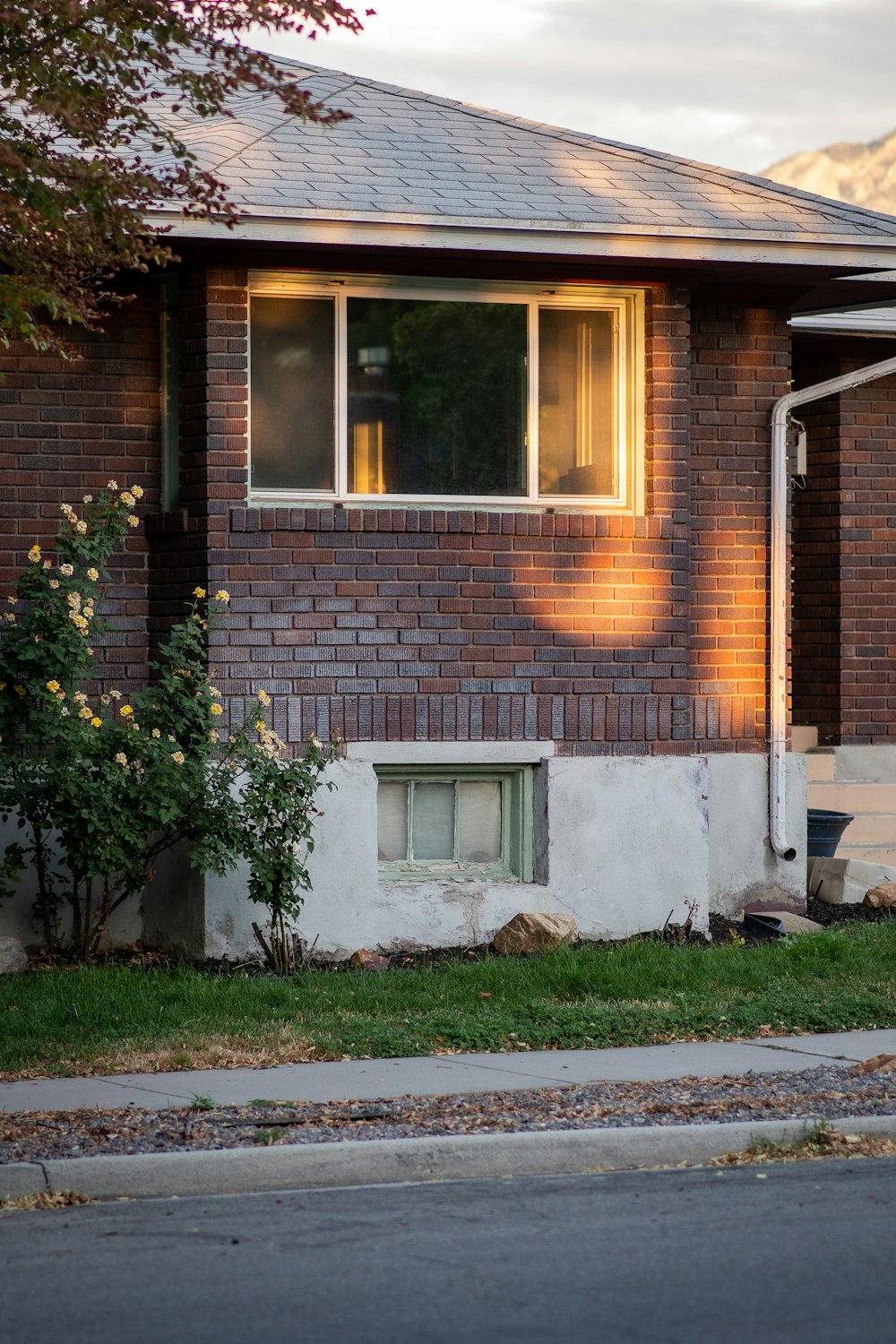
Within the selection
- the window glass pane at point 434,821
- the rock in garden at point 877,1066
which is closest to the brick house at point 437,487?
the window glass pane at point 434,821

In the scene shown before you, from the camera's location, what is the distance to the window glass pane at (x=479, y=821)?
10.9m

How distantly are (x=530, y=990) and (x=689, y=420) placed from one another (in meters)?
4.10

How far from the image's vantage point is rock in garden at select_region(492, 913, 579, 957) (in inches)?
401

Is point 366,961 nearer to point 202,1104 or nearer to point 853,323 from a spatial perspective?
point 202,1104

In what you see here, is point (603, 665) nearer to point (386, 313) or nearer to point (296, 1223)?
point (386, 313)

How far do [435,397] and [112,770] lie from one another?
2.99 m

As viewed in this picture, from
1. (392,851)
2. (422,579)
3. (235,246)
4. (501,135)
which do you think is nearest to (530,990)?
(392,851)

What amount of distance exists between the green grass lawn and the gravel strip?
0.96m

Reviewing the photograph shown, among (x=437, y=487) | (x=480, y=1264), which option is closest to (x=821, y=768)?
(x=437, y=487)

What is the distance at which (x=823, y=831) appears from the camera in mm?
12578

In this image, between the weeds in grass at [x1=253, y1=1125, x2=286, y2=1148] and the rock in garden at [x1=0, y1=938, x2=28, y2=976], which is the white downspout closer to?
the rock in garden at [x1=0, y1=938, x2=28, y2=976]

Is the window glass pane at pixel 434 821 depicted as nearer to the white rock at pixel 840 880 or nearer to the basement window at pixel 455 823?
the basement window at pixel 455 823

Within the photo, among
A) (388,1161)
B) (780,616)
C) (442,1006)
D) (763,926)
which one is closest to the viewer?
(388,1161)

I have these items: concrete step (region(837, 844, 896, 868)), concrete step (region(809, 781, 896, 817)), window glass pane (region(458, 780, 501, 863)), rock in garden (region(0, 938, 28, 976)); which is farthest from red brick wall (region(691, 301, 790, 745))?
rock in garden (region(0, 938, 28, 976))
